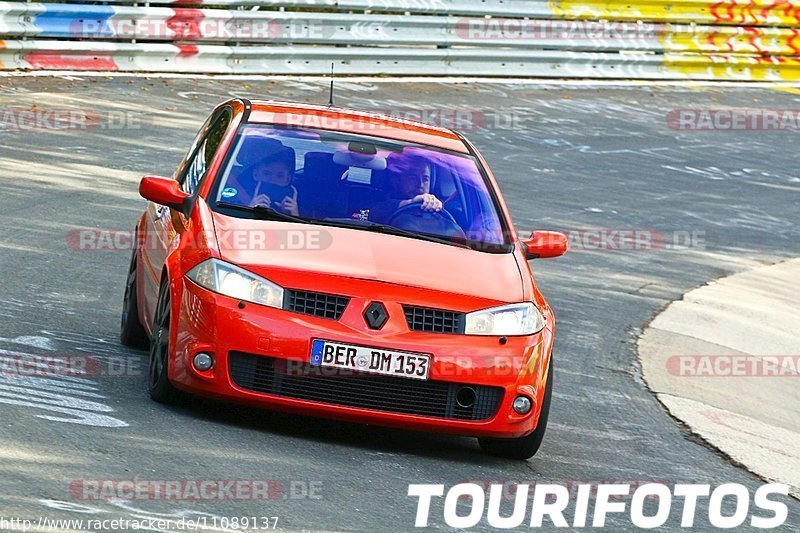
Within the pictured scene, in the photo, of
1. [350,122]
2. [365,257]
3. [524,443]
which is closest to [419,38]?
[350,122]

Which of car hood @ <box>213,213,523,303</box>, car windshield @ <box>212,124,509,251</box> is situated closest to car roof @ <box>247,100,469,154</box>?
car windshield @ <box>212,124,509,251</box>

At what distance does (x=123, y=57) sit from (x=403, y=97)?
3.75 m

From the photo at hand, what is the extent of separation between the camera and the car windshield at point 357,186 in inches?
314

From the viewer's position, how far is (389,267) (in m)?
7.41

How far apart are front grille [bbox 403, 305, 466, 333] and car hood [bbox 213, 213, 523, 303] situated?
0.43ft

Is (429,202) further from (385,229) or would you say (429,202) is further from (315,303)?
(315,303)

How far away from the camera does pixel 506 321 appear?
7359mm

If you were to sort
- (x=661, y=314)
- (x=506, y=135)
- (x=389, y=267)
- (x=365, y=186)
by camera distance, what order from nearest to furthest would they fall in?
1. (x=389, y=267)
2. (x=365, y=186)
3. (x=661, y=314)
4. (x=506, y=135)

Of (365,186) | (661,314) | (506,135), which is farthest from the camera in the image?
(506,135)

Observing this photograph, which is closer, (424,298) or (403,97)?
(424,298)

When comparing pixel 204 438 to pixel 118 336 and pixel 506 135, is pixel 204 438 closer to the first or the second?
pixel 118 336

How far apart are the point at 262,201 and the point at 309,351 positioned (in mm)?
1210

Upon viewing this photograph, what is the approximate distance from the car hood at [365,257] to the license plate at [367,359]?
0.36 meters

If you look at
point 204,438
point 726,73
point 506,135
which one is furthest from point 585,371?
point 726,73
